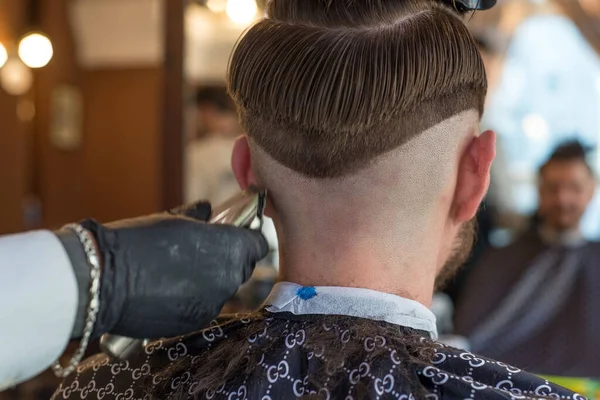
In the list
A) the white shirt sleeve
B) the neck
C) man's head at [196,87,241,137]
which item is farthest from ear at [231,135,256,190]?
man's head at [196,87,241,137]

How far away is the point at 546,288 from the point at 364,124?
8.54 ft

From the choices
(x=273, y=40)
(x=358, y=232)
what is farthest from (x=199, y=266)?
(x=273, y=40)

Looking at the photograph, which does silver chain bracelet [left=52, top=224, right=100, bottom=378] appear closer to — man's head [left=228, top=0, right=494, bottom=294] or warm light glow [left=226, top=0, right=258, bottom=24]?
man's head [left=228, top=0, right=494, bottom=294]

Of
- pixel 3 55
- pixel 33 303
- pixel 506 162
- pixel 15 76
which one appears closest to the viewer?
pixel 33 303

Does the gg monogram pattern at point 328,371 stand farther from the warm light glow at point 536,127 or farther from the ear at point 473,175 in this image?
the warm light glow at point 536,127

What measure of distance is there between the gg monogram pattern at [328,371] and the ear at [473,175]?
0.87 feet

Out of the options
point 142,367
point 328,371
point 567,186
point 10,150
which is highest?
point 328,371

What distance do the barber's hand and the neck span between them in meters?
0.20

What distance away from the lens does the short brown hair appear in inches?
43.9

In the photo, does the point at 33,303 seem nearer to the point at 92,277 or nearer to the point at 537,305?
the point at 92,277

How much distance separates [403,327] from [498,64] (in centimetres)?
285

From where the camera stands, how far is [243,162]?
1.29m

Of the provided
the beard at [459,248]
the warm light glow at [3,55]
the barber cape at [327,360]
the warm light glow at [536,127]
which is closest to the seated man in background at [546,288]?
the warm light glow at [536,127]

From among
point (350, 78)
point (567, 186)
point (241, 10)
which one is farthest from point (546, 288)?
point (350, 78)
